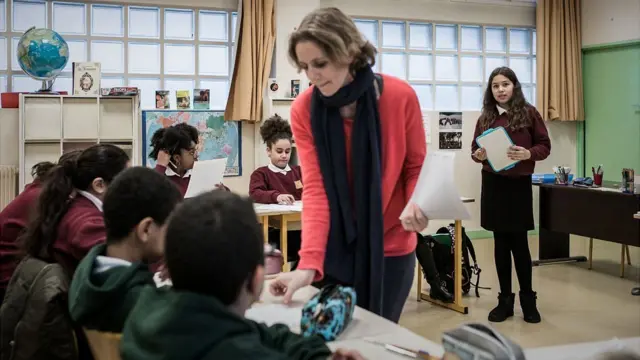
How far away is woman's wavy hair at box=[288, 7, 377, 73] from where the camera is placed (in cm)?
157

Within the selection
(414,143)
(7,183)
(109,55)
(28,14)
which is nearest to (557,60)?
(109,55)

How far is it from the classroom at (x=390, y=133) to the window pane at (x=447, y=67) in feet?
0.05

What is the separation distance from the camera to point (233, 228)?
43.8 inches

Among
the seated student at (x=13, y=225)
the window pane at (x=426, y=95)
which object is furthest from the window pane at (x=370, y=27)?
the seated student at (x=13, y=225)

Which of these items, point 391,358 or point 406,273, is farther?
point 406,273

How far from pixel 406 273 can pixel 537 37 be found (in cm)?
654

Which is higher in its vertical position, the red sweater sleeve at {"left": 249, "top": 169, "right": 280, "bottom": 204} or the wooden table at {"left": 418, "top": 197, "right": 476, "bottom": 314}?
the red sweater sleeve at {"left": 249, "top": 169, "right": 280, "bottom": 204}

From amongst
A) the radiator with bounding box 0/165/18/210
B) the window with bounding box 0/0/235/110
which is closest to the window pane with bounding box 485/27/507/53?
the window with bounding box 0/0/235/110

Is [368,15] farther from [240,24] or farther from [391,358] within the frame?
[391,358]

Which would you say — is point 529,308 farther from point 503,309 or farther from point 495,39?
point 495,39

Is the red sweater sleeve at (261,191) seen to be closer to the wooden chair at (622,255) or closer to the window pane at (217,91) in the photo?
the window pane at (217,91)

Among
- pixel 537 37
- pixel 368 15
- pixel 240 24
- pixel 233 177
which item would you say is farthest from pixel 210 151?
pixel 537 37

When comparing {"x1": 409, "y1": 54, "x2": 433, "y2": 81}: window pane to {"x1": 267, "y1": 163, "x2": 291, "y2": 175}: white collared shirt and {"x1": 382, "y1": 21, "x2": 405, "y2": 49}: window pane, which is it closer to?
{"x1": 382, "y1": 21, "x2": 405, "y2": 49}: window pane

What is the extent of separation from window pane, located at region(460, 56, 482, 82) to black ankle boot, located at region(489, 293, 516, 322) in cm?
395
